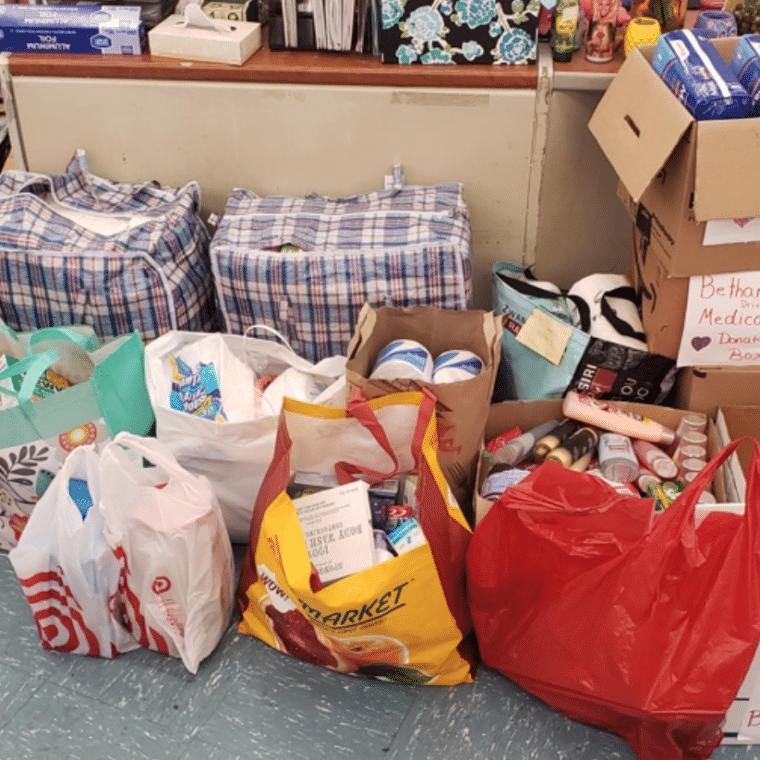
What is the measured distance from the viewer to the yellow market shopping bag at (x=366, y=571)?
5.06 feet

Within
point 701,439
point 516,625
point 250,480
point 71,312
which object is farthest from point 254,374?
point 701,439

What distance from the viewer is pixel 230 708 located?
67.6 inches

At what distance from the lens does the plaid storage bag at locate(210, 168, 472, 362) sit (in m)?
2.03

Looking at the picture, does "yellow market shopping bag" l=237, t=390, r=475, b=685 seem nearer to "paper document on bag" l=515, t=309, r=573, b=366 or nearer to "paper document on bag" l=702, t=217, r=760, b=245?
"paper document on bag" l=515, t=309, r=573, b=366

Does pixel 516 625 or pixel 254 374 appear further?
pixel 254 374

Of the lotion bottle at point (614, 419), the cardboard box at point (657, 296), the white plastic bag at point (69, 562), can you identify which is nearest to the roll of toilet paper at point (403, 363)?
the lotion bottle at point (614, 419)

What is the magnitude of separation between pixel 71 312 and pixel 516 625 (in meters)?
1.23

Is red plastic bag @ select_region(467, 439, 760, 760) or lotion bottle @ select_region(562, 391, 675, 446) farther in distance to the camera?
lotion bottle @ select_region(562, 391, 675, 446)

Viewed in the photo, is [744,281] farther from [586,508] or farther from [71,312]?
[71,312]

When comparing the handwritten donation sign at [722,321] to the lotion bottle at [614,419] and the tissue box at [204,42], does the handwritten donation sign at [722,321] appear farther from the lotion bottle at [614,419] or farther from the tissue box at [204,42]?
the tissue box at [204,42]

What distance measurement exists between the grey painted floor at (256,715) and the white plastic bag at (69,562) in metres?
0.11

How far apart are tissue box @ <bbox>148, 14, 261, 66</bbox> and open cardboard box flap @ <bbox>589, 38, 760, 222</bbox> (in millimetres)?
893

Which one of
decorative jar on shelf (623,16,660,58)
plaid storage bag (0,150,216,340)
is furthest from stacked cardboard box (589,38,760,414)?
plaid storage bag (0,150,216,340)

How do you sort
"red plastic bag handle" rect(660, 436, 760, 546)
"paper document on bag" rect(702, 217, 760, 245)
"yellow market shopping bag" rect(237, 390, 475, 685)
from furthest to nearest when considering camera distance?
"paper document on bag" rect(702, 217, 760, 245)
"yellow market shopping bag" rect(237, 390, 475, 685)
"red plastic bag handle" rect(660, 436, 760, 546)
